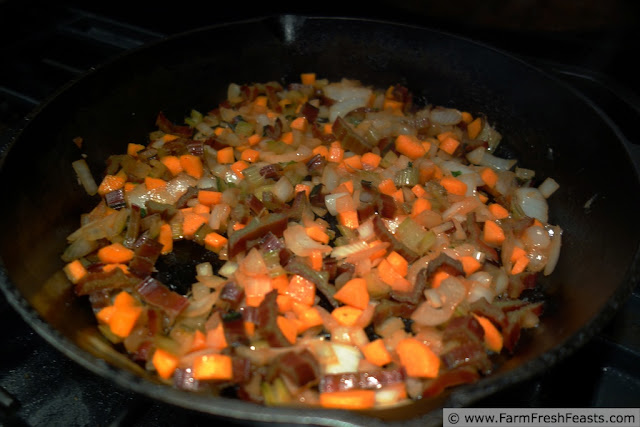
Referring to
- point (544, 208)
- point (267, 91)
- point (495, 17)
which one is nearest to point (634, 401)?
point (544, 208)

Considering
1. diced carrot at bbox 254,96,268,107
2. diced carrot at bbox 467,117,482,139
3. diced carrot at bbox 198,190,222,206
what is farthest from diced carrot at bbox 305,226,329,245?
diced carrot at bbox 467,117,482,139

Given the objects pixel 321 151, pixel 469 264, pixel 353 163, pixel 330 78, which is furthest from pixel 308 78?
pixel 469 264

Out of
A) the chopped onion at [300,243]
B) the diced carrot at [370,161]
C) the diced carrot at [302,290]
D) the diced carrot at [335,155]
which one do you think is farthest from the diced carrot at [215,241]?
the diced carrot at [370,161]

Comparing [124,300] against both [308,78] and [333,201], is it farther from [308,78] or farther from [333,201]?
[308,78]

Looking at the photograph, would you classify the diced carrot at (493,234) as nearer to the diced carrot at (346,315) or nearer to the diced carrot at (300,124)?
the diced carrot at (346,315)

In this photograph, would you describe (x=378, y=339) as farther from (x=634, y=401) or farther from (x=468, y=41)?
(x=468, y=41)
